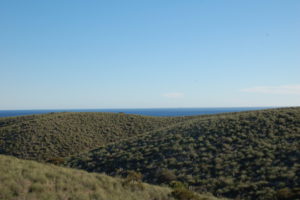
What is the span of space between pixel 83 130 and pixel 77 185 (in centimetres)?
3480

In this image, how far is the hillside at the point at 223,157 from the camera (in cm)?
1563

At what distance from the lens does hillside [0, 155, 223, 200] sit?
8.72 m

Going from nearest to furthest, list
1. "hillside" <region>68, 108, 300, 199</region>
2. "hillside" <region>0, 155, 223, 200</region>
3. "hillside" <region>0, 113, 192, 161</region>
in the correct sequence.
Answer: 1. "hillside" <region>0, 155, 223, 200</region>
2. "hillside" <region>68, 108, 300, 199</region>
3. "hillside" <region>0, 113, 192, 161</region>

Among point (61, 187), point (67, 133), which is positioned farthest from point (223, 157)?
point (67, 133)

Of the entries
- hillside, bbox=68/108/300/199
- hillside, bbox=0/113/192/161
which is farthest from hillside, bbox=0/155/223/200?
hillside, bbox=0/113/192/161

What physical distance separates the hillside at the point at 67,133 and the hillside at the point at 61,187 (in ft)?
72.1

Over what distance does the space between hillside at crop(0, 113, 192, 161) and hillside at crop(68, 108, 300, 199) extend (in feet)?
29.3

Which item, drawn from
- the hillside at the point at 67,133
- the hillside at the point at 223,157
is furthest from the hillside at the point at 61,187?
the hillside at the point at 67,133

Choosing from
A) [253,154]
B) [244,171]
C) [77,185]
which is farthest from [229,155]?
[77,185]

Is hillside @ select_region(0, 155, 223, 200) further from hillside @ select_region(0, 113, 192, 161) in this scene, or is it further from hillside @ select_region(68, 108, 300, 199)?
hillside @ select_region(0, 113, 192, 161)

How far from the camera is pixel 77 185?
10.3 m

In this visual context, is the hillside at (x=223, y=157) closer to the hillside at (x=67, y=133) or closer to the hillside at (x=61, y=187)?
the hillside at (x=61, y=187)

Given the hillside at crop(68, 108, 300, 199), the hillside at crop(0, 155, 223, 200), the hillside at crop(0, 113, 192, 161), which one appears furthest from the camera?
the hillside at crop(0, 113, 192, 161)

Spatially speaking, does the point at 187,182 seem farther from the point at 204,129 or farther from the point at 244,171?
the point at 204,129
